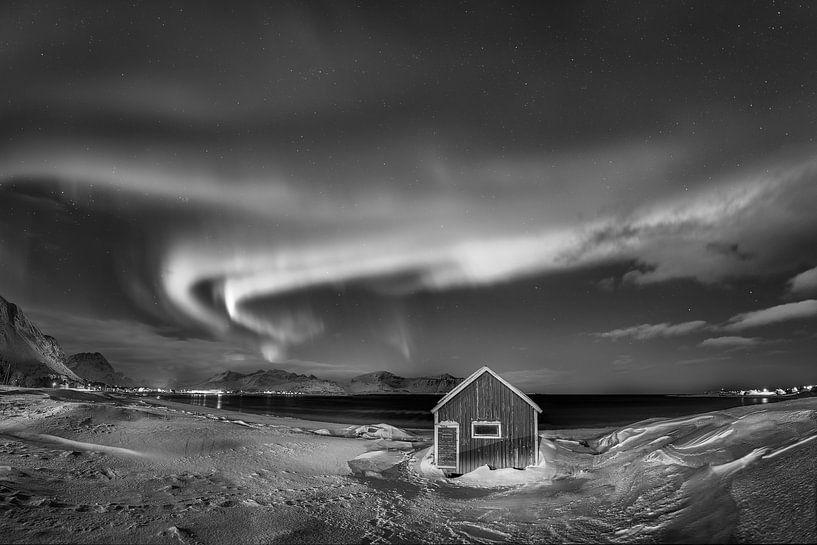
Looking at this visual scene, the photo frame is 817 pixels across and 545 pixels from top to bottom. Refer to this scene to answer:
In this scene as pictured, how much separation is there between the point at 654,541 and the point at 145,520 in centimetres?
1667

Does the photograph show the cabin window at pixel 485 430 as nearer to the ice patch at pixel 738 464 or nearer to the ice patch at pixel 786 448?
the ice patch at pixel 738 464

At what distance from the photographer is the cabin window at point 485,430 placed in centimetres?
2709

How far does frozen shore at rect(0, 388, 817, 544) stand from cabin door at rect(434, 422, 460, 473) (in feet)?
4.95

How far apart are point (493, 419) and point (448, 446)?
11.0ft

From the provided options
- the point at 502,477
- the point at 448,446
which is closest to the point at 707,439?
the point at 502,477

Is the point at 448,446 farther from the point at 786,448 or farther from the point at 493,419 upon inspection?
the point at 786,448

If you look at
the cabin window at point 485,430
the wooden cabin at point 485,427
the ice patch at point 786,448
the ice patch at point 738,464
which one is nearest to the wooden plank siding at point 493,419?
the wooden cabin at point 485,427

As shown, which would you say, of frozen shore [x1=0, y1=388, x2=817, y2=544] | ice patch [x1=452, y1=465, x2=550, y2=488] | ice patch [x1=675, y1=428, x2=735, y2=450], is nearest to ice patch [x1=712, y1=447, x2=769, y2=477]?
frozen shore [x1=0, y1=388, x2=817, y2=544]

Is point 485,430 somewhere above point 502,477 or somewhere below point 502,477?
above

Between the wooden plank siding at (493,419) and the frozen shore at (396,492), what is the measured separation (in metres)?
1.09

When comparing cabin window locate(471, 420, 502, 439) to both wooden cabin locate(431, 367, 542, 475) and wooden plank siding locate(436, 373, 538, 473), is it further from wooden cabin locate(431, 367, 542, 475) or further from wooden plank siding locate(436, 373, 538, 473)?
wooden plank siding locate(436, 373, 538, 473)

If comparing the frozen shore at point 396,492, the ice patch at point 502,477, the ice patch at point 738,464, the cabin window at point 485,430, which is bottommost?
the ice patch at point 502,477

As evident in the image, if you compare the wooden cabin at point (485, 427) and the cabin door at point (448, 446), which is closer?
the wooden cabin at point (485, 427)

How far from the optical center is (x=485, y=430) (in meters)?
27.3
